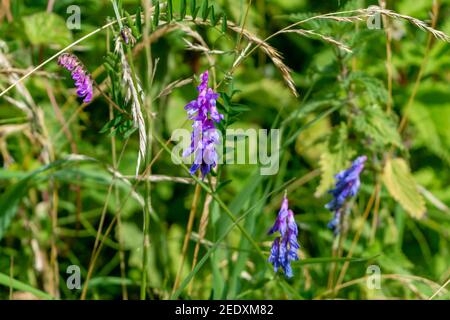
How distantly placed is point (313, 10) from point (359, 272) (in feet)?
4.30

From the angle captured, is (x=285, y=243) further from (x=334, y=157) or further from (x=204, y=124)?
(x=334, y=157)

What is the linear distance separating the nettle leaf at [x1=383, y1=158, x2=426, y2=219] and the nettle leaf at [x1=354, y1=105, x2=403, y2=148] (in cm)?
14

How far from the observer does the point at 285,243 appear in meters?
1.66

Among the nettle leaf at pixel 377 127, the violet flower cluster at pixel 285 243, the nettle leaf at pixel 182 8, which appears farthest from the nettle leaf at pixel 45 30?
the violet flower cluster at pixel 285 243

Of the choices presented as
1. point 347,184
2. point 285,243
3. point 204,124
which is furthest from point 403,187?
point 204,124

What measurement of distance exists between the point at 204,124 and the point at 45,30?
1129mm

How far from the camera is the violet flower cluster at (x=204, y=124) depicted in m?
1.52

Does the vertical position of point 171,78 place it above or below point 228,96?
above

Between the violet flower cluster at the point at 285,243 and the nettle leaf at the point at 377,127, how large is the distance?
63 centimetres

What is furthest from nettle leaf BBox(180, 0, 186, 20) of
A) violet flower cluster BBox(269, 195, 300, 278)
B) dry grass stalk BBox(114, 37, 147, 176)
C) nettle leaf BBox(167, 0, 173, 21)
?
violet flower cluster BBox(269, 195, 300, 278)
